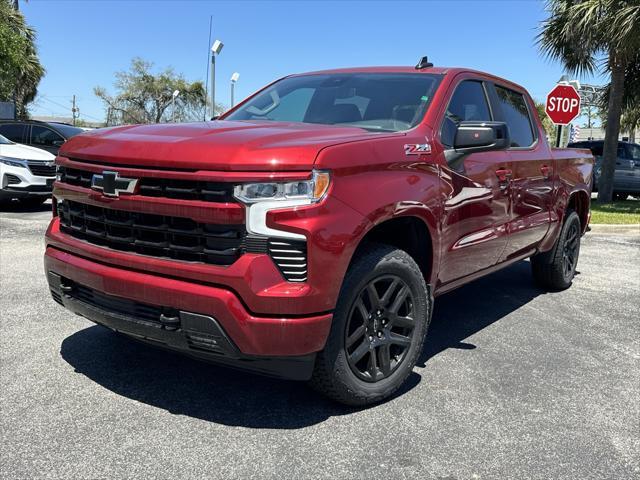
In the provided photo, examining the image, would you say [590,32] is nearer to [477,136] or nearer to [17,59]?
[477,136]

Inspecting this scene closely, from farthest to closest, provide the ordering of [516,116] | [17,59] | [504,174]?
[17,59]
[516,116]
[504,174]

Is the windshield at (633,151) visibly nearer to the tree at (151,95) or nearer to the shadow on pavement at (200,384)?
the shadow on pavement at (200,384)

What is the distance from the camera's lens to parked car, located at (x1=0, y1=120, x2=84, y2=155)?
13172mm

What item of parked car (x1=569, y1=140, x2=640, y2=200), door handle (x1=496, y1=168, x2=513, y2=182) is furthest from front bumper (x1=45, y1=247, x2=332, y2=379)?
parked car (x1=569, y1=140, x2=640, y2=200)

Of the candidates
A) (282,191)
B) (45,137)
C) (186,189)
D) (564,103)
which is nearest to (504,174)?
(282,191)

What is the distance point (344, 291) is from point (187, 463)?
3.41ft

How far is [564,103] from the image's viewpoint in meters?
12.1

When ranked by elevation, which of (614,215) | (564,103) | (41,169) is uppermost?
(564,103)

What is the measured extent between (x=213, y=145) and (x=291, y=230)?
0.56 m

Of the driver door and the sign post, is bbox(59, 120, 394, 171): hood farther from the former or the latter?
the sign post

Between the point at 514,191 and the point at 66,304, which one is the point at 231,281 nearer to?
the point at 66,304

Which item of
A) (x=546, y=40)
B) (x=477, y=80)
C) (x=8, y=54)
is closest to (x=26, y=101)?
(x=8, y=54)

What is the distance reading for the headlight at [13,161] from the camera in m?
10.3

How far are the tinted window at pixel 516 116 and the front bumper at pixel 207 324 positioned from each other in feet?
9.29
